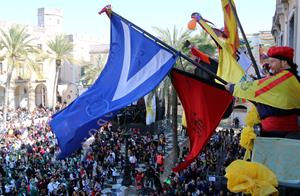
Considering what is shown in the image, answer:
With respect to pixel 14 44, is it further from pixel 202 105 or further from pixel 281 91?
pixel 281 91

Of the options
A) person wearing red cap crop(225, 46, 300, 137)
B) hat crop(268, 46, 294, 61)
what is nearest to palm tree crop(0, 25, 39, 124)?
person wearing red cap crop(225, 46, 300, 137)

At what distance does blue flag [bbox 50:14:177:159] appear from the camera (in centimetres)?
544

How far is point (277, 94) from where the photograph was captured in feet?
13.3

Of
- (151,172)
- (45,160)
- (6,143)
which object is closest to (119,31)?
(151,172)

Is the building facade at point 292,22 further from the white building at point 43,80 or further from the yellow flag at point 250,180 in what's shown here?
the white building at point 43,80

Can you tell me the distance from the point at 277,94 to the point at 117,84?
2.36m

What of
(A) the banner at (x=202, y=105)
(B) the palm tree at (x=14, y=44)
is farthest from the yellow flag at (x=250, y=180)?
(B) the palm tree at (x=14, y=44)

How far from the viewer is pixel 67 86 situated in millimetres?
54094

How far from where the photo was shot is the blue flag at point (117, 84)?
17.9 feet

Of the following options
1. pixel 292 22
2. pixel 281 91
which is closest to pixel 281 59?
pixel 281 91

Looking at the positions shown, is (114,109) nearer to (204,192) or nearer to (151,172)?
(204,192)

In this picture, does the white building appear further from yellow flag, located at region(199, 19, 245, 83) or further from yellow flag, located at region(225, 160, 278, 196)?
yellow flag, located at region(225, 160, 278, 196)

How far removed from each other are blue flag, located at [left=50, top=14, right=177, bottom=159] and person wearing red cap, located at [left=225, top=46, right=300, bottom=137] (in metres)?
1.56

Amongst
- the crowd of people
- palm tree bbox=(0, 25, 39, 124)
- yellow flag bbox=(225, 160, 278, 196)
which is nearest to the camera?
yellow flag bbox=(225, 160, 278, 196)
